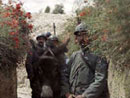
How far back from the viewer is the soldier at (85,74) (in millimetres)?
4508

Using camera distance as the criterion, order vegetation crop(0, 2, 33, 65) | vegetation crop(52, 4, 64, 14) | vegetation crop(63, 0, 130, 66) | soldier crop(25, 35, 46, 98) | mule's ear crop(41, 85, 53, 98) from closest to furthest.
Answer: vegetation crop(63, 0, 130, 66) < mule's ear crop(41, 85, 53, 98) < soldier crop(25, 35, 46, 98) < vegetation crop(0, 2, 33, 65) < vegetation crop(52, 4, 64, 14)

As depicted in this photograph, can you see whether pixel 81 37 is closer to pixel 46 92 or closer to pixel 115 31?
pixel 115 31

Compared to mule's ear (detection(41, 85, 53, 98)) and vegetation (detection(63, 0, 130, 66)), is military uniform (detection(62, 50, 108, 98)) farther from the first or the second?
mule's ear (detection(41, 85, 53, 98))

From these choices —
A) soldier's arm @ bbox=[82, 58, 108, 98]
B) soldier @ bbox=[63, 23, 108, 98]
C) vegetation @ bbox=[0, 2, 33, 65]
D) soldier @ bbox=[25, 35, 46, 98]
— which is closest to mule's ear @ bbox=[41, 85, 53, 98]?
soldier @ bbox=[25, 35, 46, 98]

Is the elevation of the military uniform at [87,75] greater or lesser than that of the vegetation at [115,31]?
lesser

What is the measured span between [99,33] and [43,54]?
2065 mm

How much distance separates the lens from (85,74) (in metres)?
4.65

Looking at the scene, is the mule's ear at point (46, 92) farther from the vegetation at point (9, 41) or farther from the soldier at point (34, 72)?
the vegetation at point (9, 41)

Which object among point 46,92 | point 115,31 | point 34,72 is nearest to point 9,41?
point 34,72

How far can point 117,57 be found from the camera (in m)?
4.75

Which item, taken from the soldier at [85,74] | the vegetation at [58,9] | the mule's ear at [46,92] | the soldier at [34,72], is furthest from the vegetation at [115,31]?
the vegetation at [58,9]

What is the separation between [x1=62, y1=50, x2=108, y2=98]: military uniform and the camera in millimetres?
4504

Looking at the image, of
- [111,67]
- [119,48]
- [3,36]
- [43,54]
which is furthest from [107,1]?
[3,36]

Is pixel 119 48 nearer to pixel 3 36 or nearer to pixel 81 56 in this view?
pixel 81 56
